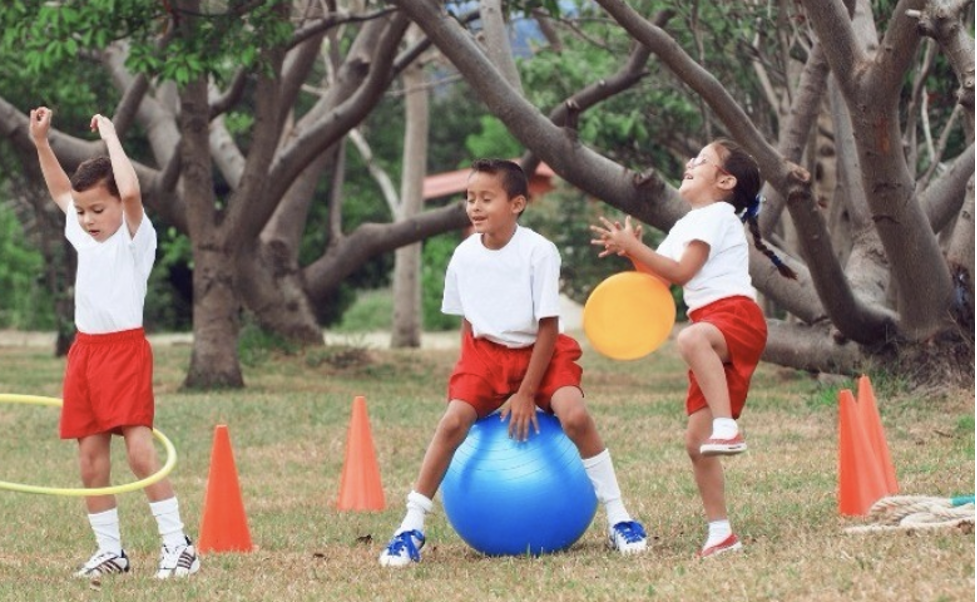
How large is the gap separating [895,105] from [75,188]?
5.06 m

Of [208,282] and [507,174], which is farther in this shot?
[208,282]

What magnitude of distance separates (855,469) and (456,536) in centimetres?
186

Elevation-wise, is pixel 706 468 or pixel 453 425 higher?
pixel 453 425

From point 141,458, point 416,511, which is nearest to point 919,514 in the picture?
point 416,511

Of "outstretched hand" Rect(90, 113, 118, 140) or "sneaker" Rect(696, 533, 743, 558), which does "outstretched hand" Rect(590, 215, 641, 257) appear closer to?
"sneaker" Rect(696, 533, 743, 558)

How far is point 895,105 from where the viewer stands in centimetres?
971

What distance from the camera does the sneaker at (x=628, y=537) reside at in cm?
670

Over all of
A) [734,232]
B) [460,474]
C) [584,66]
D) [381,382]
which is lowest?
[381,382]

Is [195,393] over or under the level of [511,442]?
under

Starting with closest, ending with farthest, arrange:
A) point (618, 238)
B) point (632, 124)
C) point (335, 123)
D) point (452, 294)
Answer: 1. point (618, 238)
2. point (452, 294)
3. point (335, 123)
4. point (632, 124)

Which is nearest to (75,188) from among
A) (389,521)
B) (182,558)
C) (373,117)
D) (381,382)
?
(182,558)

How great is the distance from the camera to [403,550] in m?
6.77

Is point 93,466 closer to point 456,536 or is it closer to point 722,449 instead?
point 456,536

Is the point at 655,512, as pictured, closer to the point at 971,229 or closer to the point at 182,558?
the point at 182,558
